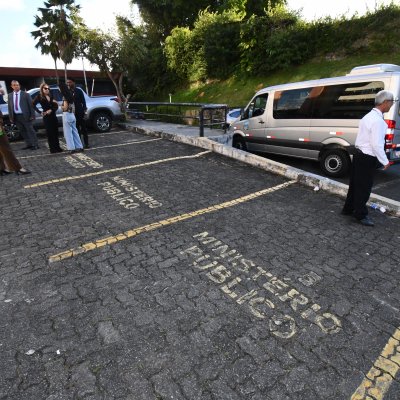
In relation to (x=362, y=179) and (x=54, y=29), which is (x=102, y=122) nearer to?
(x=362, y=179)

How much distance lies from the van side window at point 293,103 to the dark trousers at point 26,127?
23.3 feet

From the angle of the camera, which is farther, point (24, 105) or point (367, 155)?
point (24, 105)

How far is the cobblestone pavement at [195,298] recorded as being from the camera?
7.36 feet

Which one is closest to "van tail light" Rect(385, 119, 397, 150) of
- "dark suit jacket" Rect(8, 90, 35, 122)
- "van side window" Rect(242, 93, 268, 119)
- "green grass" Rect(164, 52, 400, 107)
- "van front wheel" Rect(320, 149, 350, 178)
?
"van front wheel" Rect(320, 149, 350, 178)

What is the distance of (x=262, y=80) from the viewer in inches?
814

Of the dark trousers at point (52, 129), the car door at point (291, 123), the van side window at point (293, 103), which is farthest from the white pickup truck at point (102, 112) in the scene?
the van side window at point (293, 103)

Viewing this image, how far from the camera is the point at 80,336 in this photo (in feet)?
8.48

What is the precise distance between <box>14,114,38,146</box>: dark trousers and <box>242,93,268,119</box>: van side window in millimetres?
6419

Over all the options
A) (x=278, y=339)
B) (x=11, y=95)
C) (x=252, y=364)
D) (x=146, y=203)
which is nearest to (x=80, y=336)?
(x=252, y=364)

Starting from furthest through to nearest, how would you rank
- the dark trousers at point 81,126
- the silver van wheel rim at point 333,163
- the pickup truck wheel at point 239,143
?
the pickup truck wheel at point 239,143 → the dark trousers at point 81,126 → the silver van wheel rim at point 333,163

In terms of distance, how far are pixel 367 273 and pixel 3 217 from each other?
5101 mm

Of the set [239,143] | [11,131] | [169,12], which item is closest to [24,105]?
[11,131]

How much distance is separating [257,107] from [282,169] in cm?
283

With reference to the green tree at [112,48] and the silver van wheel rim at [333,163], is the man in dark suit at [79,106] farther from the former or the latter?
the green tree at [112,48]
